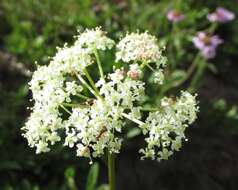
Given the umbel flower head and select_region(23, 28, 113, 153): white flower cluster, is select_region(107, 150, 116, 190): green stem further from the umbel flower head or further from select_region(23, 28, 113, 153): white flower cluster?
select_region(23, 28, 113, 153): white flower cluster

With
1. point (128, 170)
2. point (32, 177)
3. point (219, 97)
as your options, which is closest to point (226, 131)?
point (219, 97)

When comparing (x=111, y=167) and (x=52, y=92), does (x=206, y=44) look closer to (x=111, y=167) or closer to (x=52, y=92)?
(x=111, y=167)

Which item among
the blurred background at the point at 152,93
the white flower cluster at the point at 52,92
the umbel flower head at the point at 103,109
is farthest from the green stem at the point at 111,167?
the blurred background at the point at 152,93

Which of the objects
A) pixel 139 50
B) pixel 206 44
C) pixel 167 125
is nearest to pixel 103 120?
pixel 167 125

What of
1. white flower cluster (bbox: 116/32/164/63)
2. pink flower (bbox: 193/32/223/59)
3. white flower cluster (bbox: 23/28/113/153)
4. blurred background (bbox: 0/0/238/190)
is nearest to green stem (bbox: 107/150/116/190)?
white flower cluster (bbox: 23/28/113/153)

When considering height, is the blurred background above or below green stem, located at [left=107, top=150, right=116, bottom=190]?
above

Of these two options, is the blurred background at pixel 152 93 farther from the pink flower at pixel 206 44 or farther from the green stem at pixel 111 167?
the green stem at pixel 111 167

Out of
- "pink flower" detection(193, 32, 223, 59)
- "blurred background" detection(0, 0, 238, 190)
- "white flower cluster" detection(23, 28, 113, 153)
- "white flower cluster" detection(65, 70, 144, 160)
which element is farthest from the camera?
"pink flower" detection(193, 32, 223, 59)
